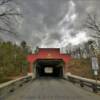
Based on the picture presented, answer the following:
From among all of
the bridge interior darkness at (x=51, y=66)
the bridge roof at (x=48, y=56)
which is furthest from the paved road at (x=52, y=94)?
the bridge interior darkness at (x=51, y=66)

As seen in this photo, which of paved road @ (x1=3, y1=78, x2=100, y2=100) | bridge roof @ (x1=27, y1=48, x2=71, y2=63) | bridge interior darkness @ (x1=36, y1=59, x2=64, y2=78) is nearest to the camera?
paved road @ (x1=3, y1=78, x2=100, y2=100)

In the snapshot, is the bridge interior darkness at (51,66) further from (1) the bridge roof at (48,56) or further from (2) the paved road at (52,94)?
(2) the paved road at (52,94)

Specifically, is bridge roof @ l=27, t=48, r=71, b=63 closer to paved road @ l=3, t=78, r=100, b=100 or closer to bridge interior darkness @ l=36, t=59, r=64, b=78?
bridge interior darkness @ l=36, t=59, r=64, b=78

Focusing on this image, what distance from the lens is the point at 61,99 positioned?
1248 cm

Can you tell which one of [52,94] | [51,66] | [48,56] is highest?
[48,56]

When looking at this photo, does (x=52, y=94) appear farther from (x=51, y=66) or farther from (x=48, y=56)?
(x=51, y=66)

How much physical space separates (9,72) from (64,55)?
11930 millimetres

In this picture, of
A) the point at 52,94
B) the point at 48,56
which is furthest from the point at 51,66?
the point at 52,94

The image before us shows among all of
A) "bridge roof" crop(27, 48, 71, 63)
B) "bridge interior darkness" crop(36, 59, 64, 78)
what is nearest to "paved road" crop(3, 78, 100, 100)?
"bridge roof" crop(27, 48, 71, 63)

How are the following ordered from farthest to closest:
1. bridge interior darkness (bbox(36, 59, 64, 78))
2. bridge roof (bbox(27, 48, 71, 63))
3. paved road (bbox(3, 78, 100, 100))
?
bridge interior darkness (bbox(36, 59, 64, 78)), bridge roof (bbox(27, 48, 71, 63)), paved road (bbox(3, 78, 100, 100))

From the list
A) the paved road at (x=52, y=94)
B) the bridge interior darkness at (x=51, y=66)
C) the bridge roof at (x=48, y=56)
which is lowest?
the paved road at (x=52, y=94)

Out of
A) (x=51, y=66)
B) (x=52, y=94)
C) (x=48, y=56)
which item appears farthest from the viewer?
(x=51, y=66)

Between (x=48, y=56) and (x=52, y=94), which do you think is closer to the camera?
(x=52, y=94)

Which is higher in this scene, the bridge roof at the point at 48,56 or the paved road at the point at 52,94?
the bridge roof at the point at 48,56
